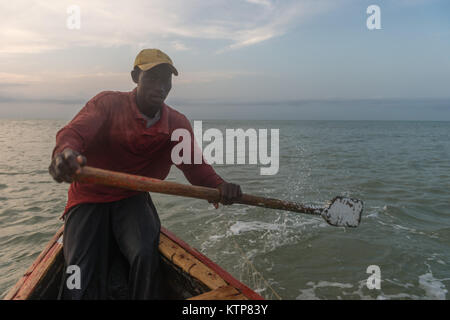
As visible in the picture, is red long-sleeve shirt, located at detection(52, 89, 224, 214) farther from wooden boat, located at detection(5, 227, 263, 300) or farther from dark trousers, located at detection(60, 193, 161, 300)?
wooden boat, located at detection(5, 227, 263, 300)

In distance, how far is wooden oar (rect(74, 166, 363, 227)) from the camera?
6.37 feet

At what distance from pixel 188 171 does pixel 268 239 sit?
353cm

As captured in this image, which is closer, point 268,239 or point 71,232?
point 71,232

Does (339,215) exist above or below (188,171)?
below

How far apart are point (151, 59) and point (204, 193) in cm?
125

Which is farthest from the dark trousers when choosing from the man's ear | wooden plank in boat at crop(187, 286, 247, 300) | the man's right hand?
the man's ear

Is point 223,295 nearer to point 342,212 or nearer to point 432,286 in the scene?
point 342,212

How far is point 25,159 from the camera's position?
15.8 metres

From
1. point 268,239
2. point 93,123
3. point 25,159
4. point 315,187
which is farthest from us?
point 25,159

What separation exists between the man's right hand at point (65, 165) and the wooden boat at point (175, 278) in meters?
1.30

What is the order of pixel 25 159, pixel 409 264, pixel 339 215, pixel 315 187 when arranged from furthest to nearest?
pixel 25 159 < pixel 315 187 < pixel 409 264 < pixel 339 215

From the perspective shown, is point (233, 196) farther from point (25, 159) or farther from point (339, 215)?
point (25, 159)

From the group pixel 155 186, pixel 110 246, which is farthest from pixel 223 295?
pixel 110 246
